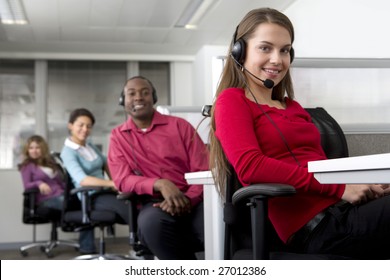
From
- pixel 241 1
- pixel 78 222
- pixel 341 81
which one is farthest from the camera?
pixel 241 1

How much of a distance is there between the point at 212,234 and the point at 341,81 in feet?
2.51

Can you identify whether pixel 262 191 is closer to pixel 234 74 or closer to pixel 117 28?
pixel 234 74

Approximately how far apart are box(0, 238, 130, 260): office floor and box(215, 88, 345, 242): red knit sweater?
3158 millimetres

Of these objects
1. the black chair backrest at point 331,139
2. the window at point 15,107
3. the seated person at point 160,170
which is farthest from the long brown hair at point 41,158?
the black chair backrest at point 331,139

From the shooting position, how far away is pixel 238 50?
1223 millimetres

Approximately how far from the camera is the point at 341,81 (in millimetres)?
1962

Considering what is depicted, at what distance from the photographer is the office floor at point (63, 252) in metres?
4.16

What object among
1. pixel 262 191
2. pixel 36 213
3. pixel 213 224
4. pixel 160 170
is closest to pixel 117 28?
pixel 36 213

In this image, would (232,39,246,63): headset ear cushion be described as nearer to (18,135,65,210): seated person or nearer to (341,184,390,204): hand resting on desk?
(341,184,390,204): hand resting on desk

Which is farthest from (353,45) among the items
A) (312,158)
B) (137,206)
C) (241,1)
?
(312,158)

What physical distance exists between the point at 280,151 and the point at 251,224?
17 centimetres

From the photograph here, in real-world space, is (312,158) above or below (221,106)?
below

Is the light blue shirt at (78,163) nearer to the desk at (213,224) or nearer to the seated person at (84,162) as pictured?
the seated person at (84,162)
